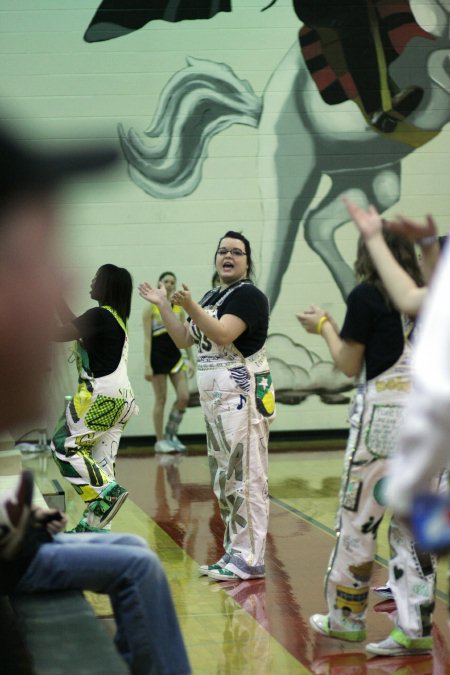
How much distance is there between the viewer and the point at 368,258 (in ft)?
12.3

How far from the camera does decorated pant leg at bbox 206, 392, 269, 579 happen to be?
500cm

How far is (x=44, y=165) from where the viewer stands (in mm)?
777

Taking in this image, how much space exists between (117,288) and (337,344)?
6.30 feet

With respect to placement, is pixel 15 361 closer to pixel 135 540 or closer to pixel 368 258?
pixel 135 540

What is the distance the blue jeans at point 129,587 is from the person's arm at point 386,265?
1.02 meters

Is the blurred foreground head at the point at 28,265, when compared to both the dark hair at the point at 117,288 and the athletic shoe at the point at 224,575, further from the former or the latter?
the dark hair at the point at 117,288

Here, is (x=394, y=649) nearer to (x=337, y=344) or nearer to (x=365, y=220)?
(x=337, y=344)

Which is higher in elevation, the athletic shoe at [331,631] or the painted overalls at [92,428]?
the painted overalls at [92,428]

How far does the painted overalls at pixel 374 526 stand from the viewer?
3631mm

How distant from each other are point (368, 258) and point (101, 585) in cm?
167

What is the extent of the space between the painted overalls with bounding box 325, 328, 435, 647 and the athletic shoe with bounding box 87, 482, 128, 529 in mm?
1622

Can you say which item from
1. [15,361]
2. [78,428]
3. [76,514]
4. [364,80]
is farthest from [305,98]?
[15,361]

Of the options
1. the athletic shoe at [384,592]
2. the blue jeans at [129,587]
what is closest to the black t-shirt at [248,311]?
the athletic shoe at [384,592]

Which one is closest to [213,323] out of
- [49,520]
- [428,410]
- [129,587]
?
[49,520]
